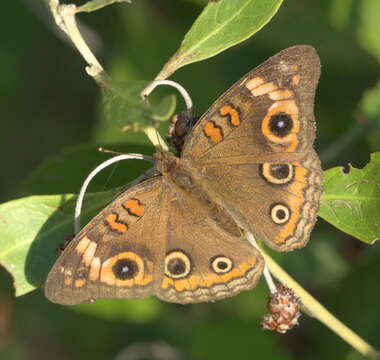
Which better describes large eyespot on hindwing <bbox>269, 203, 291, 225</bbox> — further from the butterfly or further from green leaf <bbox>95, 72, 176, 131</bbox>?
green leaf <bbox>95, 72, 176, 131</bbox>

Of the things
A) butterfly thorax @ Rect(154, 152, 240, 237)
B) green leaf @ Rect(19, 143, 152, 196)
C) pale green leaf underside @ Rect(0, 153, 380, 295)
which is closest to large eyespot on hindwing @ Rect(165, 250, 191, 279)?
butterfly thorax @ Rect(154, 152, 240, 237)

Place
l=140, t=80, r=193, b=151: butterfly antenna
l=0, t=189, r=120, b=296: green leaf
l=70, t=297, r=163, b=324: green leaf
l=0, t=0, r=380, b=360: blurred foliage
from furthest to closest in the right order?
l=70, t=297, r=163, b=324: green leaf < l=0, t=0, r=380, b=360: blurred foliage < l=0, t=189, r=120, b=296: green leaf < l=140, t=80, r=193, b=151: butterfly antenna

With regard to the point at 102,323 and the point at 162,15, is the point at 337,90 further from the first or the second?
the point at 102,323

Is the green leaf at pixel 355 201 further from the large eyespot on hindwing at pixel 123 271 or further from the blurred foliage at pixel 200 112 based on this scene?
the blurred foliage at pixel 200 112

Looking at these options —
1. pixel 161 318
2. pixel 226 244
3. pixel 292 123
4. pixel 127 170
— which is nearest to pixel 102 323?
pixel 161 318

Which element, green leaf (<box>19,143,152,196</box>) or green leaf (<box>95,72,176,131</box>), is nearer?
green leaf (<box>95,72,176,131</box>)

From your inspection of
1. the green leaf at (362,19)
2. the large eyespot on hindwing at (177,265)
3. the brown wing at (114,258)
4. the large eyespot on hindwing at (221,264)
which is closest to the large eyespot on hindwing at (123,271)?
the brown wing at (114,258)

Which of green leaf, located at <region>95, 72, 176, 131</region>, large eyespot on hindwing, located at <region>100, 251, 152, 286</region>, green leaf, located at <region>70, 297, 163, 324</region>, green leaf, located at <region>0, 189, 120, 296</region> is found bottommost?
green leaf, located at <region>70, 297, 163, 324</region>
